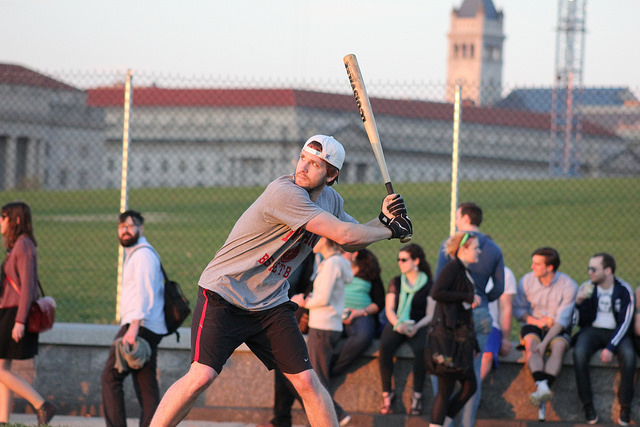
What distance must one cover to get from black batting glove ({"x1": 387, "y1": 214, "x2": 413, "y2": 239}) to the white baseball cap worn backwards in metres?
0.45

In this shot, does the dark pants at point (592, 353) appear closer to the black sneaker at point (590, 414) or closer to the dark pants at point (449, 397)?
the black sneaker at point (590, 414)

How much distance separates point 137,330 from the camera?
724cm

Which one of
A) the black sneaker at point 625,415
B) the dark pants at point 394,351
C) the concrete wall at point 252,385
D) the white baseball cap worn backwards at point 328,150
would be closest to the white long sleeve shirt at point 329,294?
the dark pants at point 394,351

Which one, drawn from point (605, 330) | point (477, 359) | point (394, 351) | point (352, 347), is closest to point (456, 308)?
point (477, 359)

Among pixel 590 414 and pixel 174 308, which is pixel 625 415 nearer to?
pixel 590 414

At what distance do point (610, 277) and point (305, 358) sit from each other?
3787 millimetres

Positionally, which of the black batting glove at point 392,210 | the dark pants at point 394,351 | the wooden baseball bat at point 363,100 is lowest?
the dark pants at point 394,351

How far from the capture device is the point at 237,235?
544cm

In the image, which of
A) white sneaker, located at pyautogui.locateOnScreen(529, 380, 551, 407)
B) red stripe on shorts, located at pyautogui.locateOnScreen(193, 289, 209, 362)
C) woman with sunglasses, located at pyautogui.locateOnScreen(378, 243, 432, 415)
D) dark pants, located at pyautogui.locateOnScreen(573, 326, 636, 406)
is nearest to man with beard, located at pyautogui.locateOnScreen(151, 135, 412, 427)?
red stripe on shorts, located at pyautogui.locateOnScreen(193, 289, 209, 362)

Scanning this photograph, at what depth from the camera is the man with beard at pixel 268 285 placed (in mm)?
5305

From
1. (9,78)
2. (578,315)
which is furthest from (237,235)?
(9,78)

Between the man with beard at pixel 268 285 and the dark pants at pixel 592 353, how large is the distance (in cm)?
337

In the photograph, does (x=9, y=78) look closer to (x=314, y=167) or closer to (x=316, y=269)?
(x=316, y=269)

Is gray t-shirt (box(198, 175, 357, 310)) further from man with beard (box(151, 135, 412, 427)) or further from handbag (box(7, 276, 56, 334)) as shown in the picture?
handbag (box(7, 276, 56, 334))
